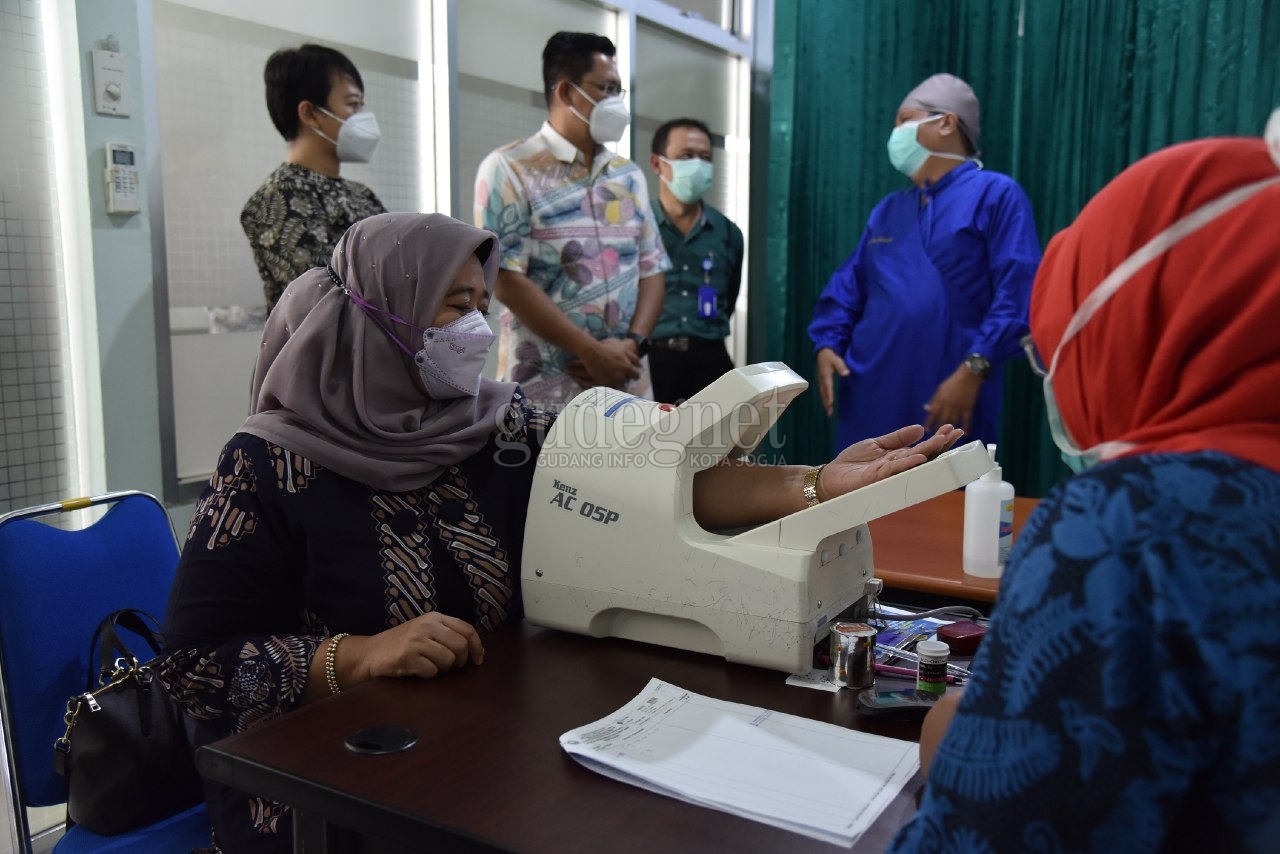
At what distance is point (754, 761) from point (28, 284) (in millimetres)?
2092

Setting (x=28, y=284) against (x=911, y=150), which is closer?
(x=28, y=284)

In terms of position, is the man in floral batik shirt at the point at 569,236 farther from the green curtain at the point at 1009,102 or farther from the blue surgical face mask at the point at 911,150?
the green curtain at the point at 1009,102

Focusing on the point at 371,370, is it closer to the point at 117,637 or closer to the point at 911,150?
the point at 117,637

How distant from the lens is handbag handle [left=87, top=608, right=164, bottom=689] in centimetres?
136

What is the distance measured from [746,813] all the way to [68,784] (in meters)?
1.01

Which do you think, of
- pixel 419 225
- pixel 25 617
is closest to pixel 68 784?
pixel 25 617

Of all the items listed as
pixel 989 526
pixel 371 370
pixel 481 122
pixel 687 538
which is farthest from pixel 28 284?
pixel 989 526

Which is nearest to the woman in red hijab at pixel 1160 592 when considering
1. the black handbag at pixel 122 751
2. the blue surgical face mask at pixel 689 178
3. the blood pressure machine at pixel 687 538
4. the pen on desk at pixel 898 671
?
the blood pressure machine at pixel 687 538

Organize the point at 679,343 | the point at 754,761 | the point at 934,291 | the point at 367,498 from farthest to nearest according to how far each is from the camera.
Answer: the point at 679,343, the point at 934,291, the point at 367,498, the point at 754,761

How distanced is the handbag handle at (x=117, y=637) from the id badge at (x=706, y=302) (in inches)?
103

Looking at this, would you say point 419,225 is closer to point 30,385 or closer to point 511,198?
point 511,198

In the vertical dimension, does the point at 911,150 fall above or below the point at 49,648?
above

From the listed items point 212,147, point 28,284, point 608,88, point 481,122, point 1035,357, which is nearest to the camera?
point 1035,357

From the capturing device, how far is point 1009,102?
3826 mm
